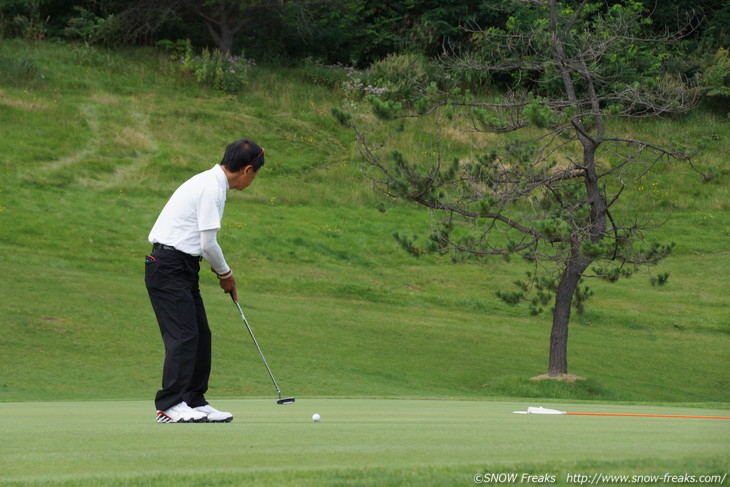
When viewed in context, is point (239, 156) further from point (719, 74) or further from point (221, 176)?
point (719, 74)

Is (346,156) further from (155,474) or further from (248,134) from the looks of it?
(155,474)

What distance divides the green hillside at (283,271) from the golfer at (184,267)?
5899 millimetres

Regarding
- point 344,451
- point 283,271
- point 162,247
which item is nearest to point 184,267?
point 162,247

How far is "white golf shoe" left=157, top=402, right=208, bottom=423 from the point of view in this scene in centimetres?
586

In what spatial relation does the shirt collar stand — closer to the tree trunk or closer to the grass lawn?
the grass lawn

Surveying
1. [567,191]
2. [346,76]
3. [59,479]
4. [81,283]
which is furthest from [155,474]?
[346,76]

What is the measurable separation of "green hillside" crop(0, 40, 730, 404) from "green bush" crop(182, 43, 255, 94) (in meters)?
0.60

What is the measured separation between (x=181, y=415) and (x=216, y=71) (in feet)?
110

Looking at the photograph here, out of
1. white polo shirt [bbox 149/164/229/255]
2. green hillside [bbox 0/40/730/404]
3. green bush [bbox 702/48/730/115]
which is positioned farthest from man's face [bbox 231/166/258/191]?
green bush [bbox 702/48/730/115]

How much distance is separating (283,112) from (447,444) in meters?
34.3

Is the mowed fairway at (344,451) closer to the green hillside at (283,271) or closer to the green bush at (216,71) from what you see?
the green hillside at (283,271)

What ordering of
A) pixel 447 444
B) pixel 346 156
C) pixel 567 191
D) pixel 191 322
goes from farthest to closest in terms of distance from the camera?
pixel 346 156 < pixel 567 191 < pixel 191 322 < pixel 447 444

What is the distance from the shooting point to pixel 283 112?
37.7m

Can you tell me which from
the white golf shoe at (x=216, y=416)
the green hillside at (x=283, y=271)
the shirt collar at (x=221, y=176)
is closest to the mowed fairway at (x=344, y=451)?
the white golf shoe at (x=216, y=416)
